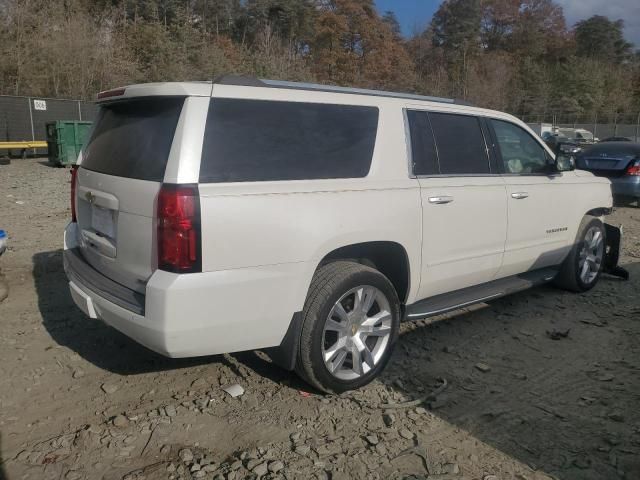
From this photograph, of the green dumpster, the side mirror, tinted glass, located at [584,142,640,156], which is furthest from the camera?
the green dumpster

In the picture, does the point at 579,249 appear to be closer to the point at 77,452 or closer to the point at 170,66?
the point at 77,452

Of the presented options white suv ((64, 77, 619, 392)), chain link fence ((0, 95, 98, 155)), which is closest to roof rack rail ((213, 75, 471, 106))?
white suv ((64, 77, 619, 392))

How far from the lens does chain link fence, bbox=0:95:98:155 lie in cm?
1966

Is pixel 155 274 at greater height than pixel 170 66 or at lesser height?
lesser

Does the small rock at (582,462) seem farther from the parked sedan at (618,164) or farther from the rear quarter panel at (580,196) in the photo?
the parked sedan at (618,164)

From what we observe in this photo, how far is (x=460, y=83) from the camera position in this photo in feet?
176

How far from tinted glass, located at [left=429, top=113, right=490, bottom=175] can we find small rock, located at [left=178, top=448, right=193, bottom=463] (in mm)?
2543

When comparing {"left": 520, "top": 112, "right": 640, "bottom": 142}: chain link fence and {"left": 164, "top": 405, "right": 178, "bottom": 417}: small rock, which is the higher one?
{"left": 520, "top": 112, "right": 640, "bottom": 142}: chain link fence

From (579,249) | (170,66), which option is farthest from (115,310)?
(170,66)

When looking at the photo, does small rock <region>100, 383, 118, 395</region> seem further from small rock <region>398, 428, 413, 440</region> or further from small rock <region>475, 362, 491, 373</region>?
small rock <region>475, 362, 491, 373</region>

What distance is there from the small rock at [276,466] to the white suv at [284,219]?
1.94 ft

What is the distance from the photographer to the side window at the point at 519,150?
15.4 feet

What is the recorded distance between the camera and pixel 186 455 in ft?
9.36

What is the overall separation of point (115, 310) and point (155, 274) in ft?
1.38
